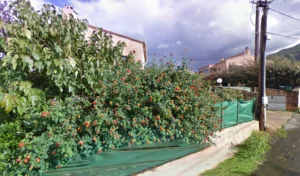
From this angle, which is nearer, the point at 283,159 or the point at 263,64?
the point at 283,159

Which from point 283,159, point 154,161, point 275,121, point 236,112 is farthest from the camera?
point 275,121

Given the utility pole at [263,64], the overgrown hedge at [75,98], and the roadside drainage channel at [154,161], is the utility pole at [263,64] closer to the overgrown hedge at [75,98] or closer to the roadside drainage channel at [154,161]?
the roadside drainage channel at [154,161]

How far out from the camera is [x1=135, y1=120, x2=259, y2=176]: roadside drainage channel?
11.8 ft

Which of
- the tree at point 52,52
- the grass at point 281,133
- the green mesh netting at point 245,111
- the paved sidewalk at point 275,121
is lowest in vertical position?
the grass at point 281,133

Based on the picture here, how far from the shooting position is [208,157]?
4.51 m

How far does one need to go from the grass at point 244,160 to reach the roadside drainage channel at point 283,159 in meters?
0.15

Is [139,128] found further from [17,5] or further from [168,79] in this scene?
[17,5]

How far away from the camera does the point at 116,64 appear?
3.18 metres

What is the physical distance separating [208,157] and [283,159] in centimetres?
193

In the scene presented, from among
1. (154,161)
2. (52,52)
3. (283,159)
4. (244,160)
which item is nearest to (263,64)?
(283,159)

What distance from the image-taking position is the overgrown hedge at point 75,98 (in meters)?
2.11

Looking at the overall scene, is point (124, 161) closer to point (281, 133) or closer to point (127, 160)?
point (127, 160)

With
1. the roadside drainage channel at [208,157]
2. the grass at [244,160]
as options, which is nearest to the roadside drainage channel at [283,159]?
the grass at [244,160]

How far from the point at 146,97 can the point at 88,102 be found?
0.92m
